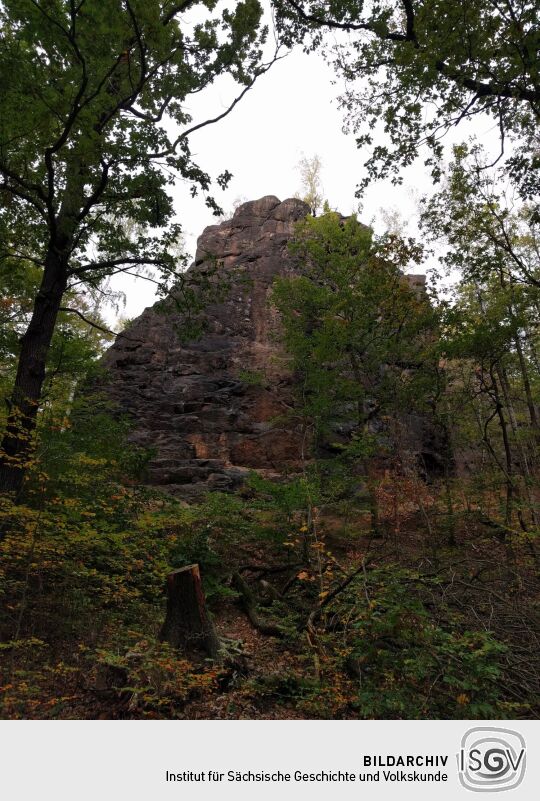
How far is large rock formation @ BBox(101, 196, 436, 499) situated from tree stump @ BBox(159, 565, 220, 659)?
875cm

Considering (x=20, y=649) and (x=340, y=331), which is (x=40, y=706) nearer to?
(x=20, y=649)

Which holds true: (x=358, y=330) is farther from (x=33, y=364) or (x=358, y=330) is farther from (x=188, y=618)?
(x=188, y=618)

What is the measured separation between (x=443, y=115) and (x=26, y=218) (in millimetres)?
7895

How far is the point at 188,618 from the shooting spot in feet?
16.6

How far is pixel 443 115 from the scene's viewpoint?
6473 millimetres

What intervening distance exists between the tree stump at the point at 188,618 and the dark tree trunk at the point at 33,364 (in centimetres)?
273

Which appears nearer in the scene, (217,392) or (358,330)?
(358,330)

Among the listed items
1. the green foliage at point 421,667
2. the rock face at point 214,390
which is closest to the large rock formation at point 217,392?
the rock face at point 214,390

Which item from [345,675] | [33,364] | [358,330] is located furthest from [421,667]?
[358,330]

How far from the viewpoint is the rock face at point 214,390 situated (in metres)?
16.6
